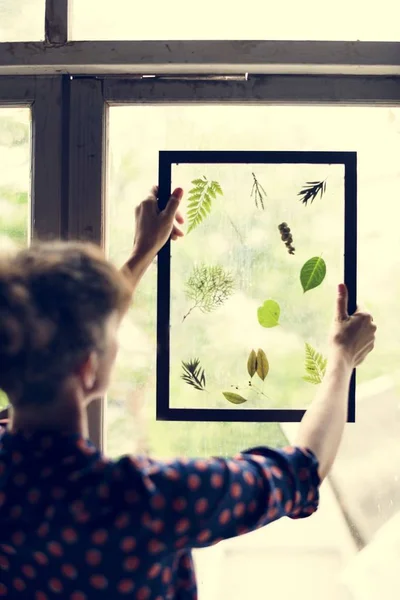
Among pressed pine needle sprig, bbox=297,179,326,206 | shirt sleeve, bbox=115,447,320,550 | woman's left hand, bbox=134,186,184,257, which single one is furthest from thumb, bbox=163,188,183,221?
shirt sleeve, bbox=115,447,320,550

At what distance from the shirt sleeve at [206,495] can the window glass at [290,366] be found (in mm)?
410

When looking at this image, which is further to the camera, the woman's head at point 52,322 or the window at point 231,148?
the window at point 231,148

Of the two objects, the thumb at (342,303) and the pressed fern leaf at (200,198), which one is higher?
the pressed fern leaf at (200,198)

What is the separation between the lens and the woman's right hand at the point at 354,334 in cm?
97

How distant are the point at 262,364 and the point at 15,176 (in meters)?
0.58

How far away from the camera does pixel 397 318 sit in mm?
1100

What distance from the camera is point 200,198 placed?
1099mm

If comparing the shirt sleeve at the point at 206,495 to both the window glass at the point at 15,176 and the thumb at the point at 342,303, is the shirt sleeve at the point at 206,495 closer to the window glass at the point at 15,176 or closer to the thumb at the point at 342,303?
the thumb at the point at 342,303

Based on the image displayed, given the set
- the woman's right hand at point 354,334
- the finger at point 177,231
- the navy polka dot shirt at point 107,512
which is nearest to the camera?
the navy polka dot shirt at point 107,512

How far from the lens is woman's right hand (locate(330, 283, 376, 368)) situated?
0.97m

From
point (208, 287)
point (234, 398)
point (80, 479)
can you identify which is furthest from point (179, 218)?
point (80, 479)
